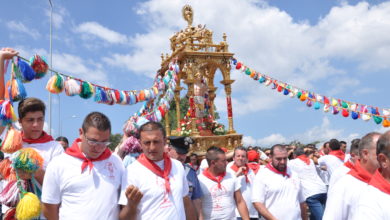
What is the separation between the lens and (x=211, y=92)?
57.1 ft

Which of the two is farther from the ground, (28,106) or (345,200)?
(28,106)

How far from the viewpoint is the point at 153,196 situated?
333 centimetres

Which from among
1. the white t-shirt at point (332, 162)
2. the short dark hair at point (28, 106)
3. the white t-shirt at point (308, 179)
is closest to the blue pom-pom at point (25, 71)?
the short dark hair at point (28, 106)

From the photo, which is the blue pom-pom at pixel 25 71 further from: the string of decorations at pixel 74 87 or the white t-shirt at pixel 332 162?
the white t-shirt at pixel 332 162

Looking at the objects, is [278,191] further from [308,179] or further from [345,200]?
[308,179]

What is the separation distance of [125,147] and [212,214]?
4.80 ft

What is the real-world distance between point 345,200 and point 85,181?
2084 mm

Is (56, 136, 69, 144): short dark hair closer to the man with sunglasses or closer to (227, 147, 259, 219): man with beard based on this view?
(227, 147, 259, 219): man with beard

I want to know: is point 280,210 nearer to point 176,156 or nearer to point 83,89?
point 176,156

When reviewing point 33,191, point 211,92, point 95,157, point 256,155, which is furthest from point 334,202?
point 211,92

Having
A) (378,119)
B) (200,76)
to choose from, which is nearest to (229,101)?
(200,76)

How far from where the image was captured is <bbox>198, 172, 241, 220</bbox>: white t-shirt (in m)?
4.96

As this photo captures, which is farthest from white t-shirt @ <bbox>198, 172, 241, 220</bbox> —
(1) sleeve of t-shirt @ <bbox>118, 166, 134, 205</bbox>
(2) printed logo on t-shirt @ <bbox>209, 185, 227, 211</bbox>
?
(1) sleeve of t-shirt @ <bbox>118, 166, 134, 205</bbox>

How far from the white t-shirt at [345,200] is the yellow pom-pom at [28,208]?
7.60 ft
